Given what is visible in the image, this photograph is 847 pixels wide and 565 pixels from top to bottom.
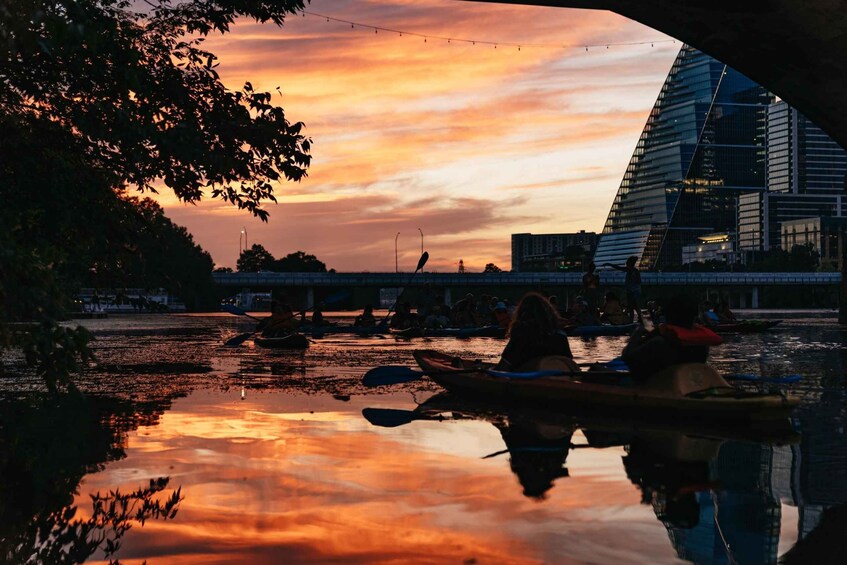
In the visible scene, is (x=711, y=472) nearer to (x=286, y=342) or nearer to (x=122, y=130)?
(x=122, y=130)

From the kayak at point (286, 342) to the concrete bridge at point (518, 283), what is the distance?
109408mm

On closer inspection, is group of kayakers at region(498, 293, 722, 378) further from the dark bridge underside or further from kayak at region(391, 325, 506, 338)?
kayak at region(391, 325, 506, 338)

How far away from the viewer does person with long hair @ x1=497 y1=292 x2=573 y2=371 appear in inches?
478

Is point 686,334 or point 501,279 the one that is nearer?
point 686,334

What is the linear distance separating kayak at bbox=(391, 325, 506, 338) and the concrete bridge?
3982 inches

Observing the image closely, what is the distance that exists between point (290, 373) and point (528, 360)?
6.57 metres

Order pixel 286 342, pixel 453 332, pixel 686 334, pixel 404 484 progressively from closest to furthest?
pixel 404 484, pixel 686 334, pixel 286 342, pixel 453 332

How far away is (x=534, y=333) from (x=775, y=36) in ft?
36.7

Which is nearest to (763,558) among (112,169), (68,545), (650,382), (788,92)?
(68,545)

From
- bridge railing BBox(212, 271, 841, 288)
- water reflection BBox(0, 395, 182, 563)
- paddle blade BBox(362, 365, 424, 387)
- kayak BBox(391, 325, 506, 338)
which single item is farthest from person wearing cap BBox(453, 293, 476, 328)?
bridge railing BBox(212, 271, 841, 288)

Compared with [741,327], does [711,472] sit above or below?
above

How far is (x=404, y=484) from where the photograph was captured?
23.3 feet

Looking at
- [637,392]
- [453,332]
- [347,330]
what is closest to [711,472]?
[637,392]

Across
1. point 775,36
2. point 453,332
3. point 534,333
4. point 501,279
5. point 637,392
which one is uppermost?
point 775,36
